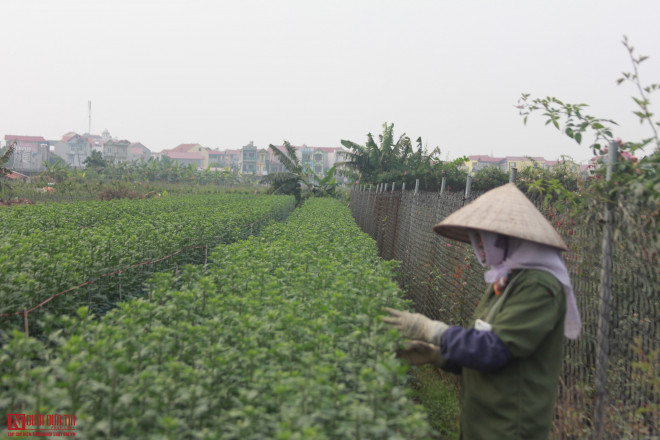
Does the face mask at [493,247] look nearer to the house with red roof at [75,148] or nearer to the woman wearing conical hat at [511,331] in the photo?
the woman wearing conical hat at [511,331]

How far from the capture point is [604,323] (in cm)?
335

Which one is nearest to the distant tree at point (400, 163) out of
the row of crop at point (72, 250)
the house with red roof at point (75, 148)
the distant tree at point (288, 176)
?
the distant tree at point (288, 176)

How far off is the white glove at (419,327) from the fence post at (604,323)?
114 cm

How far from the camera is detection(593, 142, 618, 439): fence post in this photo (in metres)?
3.29

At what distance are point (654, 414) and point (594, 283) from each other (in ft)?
3.14

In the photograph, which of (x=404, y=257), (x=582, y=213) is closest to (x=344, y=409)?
(x=582, y=213)

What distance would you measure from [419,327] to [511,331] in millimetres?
520

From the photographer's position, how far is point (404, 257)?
10516mm

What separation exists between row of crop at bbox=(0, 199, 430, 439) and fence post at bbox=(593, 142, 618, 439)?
140cm

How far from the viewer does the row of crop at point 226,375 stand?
2137mm

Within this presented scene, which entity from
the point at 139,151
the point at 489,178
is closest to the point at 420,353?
the point at 489,178

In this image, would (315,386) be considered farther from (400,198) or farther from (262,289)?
(400,198)

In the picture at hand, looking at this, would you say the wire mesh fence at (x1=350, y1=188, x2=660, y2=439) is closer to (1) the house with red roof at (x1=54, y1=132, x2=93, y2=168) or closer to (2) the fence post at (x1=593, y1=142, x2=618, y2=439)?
(2) the fence post at (x1=593, y1=142, x2=618, y2=439)

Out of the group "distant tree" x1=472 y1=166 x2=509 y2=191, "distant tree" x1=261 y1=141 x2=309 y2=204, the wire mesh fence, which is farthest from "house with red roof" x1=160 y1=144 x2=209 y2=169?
the wire mesh fence
